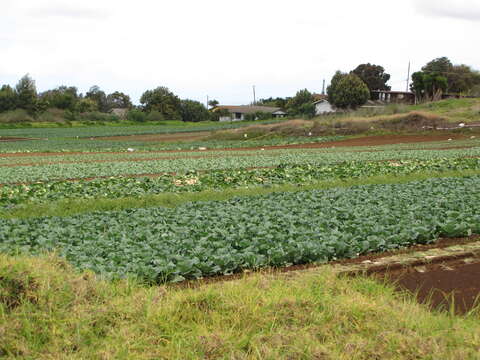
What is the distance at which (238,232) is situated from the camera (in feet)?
29.6

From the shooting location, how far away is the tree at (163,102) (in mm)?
106438

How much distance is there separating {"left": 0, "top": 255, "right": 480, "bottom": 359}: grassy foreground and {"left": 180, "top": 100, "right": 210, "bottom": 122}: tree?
106947mm

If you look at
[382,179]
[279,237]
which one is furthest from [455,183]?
[279,237]

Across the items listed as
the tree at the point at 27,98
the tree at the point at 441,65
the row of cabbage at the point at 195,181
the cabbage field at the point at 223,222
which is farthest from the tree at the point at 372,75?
the cabbage field at the point at 223,222

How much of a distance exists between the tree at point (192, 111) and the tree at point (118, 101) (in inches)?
1533

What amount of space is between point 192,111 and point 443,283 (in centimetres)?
10645

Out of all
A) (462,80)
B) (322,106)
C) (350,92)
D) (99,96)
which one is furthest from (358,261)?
(99,96)

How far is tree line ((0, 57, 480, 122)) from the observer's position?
79688mm

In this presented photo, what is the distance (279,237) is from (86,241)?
3.26 m

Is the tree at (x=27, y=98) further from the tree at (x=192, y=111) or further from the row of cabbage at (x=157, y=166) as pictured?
the row of cabbage at (x=157, y=166)

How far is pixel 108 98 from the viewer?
146m

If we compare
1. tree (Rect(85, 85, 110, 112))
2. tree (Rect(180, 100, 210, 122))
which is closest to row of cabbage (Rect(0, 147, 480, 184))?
tree (Rect(180, 100, 210, 122))

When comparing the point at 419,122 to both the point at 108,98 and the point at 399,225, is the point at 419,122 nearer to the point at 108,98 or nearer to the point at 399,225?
the point at 399,225

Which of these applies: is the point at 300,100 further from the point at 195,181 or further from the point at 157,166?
the point at 195,181
